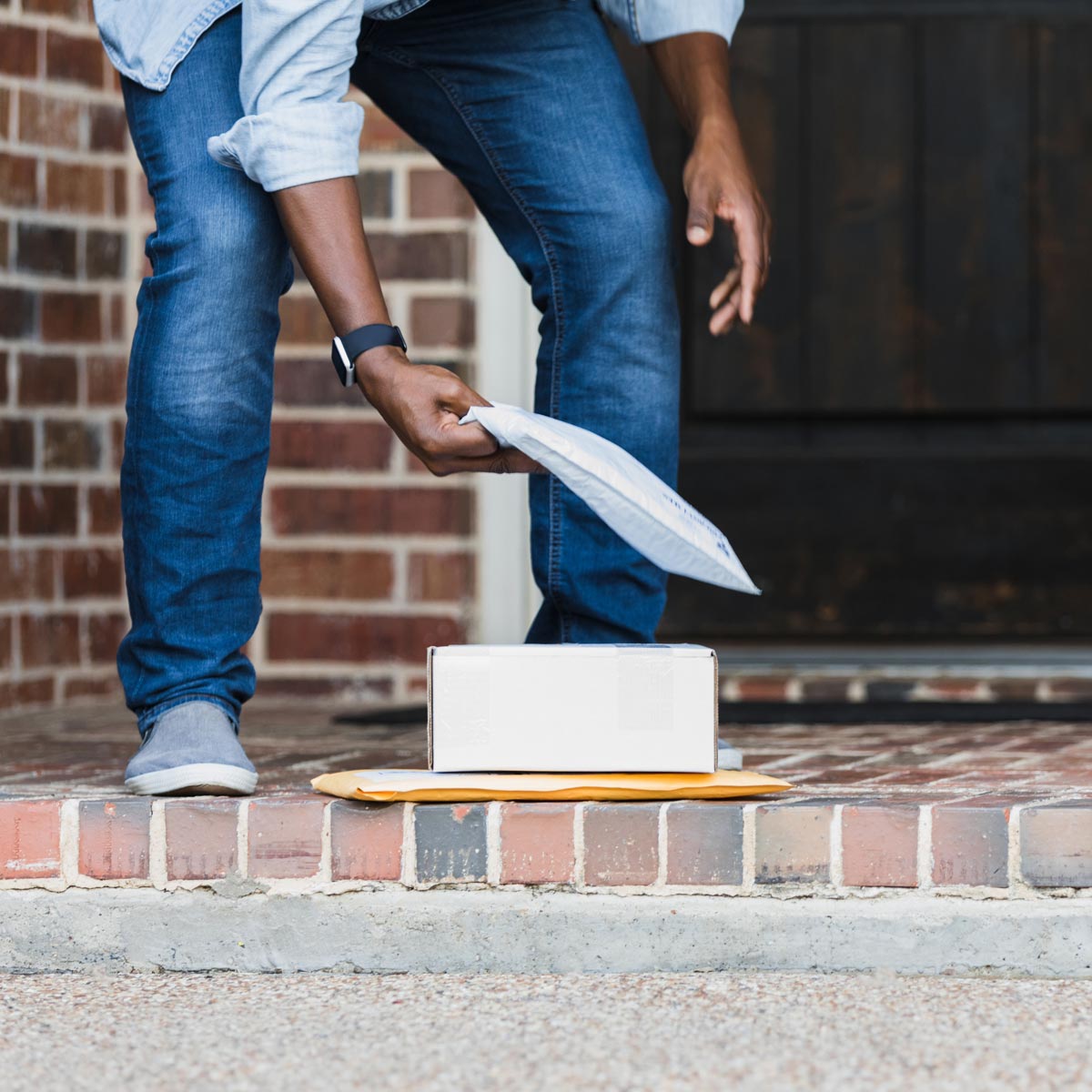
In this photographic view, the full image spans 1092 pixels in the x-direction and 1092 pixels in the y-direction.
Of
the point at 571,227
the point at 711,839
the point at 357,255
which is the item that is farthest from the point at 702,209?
the point at 711,839

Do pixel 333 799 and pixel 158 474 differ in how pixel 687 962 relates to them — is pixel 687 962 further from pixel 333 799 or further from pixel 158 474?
pixel 158 474

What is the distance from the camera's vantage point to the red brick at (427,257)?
2912mm

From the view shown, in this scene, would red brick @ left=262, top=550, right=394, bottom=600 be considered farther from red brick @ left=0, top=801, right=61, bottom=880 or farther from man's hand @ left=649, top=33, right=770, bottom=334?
red brick @ left=0, top=801, right=61, bottom=880

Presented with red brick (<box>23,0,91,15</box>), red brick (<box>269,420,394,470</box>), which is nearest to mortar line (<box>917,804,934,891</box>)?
red brick (<box>269,420,394,470</box>)

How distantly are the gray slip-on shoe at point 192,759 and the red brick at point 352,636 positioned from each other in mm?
1212

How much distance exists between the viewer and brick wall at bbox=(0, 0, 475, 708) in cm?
Answer: 286

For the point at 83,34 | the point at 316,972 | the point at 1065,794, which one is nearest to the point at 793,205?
the point at 83,34

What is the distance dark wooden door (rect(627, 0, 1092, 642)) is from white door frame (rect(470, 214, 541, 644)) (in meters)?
0.30

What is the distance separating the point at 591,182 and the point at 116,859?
2.76ft

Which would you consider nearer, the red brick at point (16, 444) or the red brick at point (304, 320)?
the red brick at point (16, 444)

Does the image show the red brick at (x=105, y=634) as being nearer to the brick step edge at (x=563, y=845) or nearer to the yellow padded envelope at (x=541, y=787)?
the brick step edge at (x=563, y=845)

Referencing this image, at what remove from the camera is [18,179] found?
2752 mm

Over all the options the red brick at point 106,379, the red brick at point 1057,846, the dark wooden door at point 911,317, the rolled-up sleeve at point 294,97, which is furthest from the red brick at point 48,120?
the red brick at point 1057,846

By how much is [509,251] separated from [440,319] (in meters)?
0.92
